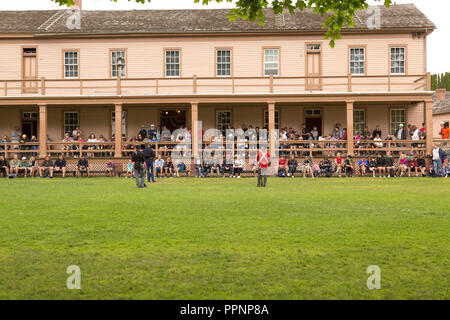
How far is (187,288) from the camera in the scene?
16.0 ft

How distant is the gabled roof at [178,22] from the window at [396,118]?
489 cm

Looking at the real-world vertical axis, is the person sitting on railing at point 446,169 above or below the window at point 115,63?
below

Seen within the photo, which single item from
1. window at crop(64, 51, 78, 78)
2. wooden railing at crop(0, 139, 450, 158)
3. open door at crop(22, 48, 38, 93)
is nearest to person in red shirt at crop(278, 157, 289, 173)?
wooden railing at crop(0, 139, 450, 158)

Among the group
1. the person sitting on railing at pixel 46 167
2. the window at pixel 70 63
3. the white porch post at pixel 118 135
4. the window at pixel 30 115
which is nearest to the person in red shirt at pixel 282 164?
the white porch post at pixel 118 135

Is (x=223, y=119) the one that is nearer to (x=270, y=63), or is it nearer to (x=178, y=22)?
(x=270, y=63)

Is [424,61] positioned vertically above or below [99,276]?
above

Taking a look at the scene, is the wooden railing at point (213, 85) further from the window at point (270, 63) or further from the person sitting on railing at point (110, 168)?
the person sitting on railing at point (110, 168)

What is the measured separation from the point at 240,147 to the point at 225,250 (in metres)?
20.6

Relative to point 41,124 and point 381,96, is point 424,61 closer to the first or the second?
point 381,96

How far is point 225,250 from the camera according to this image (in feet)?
21.8

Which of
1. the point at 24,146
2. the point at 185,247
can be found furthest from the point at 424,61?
the point at 185,247

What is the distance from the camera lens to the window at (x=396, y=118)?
2984 cm

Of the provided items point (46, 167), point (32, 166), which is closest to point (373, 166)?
point (46, 167)

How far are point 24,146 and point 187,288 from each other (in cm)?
2693
